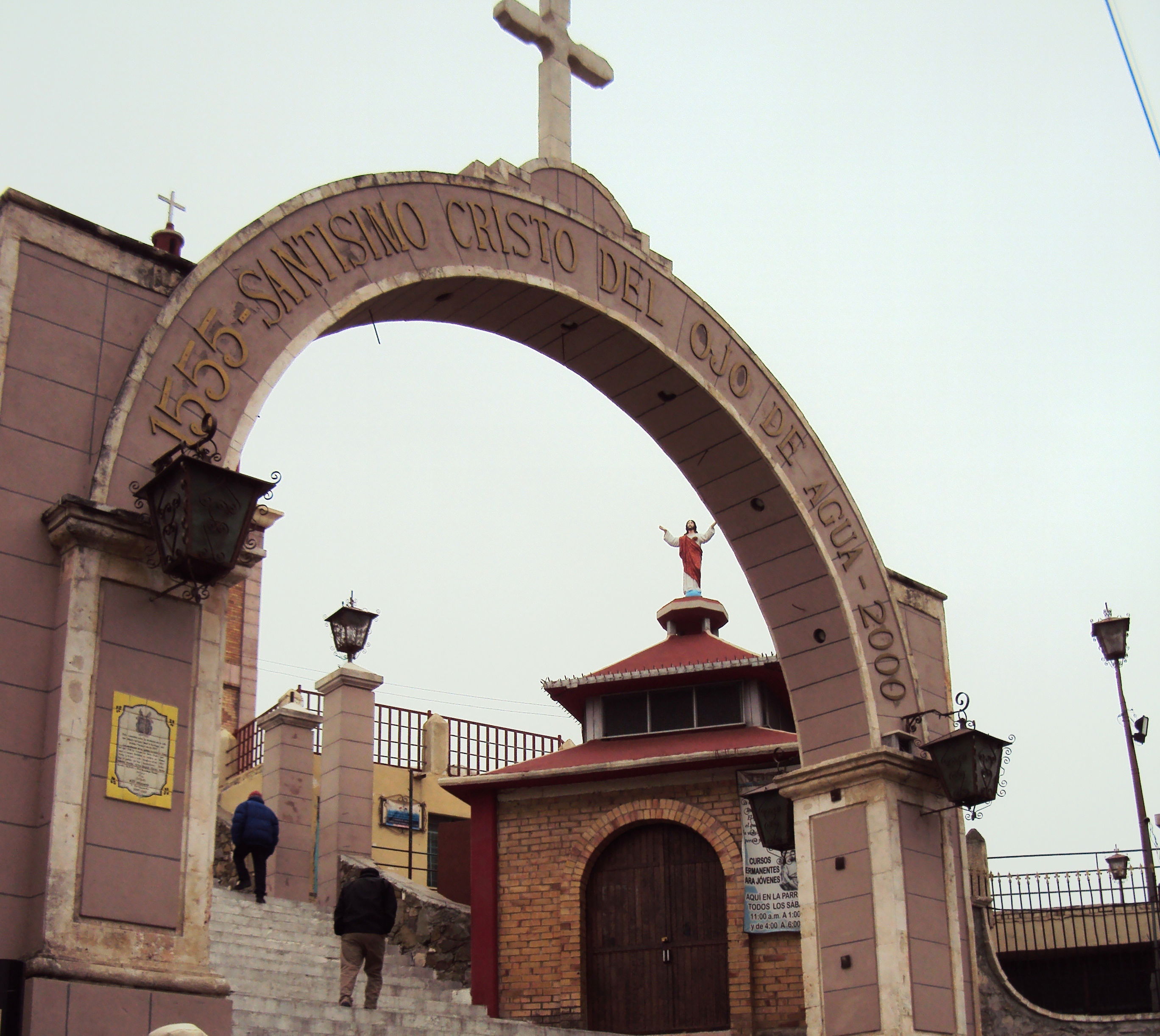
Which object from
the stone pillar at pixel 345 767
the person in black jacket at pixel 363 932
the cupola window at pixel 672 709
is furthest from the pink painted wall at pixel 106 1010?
the cupola window at pixel 672 709

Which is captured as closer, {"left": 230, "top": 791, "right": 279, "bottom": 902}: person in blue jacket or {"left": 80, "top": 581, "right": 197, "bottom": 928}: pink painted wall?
{"left": 80, "top": 581, "right": 197, "bottom": 928}: pink painted wall

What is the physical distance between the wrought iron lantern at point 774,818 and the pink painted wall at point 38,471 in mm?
6196

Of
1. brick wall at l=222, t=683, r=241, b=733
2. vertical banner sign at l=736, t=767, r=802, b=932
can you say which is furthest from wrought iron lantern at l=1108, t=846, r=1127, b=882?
brick wall at l=222, t=683, r=241, b=733

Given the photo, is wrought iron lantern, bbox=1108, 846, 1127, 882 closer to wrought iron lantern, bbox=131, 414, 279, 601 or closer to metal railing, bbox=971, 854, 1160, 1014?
metal railing, bbox=971, 854, 1160, 1014

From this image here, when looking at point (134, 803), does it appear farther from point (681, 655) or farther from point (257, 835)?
point (681, 655)

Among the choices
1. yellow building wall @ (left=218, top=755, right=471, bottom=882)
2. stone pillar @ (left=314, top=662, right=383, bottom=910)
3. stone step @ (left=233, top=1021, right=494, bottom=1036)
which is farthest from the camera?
yellow building wall @ (left=218, top=755, right=471, bottom=882)

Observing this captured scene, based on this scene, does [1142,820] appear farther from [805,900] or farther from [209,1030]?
[209,1030]

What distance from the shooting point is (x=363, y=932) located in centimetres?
1205

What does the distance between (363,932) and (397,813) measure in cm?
977

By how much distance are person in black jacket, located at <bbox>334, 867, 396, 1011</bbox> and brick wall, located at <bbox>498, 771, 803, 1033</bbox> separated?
5057 mm

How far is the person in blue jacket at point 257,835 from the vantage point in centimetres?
1515

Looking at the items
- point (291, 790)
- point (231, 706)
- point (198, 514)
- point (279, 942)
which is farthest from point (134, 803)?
point (231, 706)

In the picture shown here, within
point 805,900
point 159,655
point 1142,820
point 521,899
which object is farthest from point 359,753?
point 159,655

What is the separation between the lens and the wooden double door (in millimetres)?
16719
